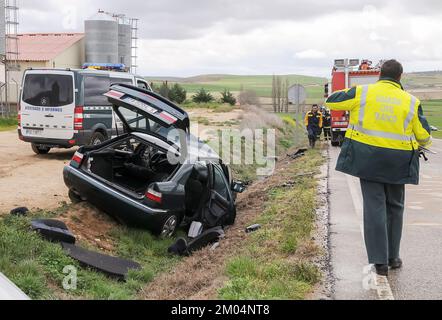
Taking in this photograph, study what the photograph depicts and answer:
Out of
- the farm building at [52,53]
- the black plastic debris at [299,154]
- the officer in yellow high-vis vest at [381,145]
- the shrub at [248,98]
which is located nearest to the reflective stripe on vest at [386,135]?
the officer in yellow high-vis vest at [381,145]

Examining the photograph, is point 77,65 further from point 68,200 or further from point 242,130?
point 68,200

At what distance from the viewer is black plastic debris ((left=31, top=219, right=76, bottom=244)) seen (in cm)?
641

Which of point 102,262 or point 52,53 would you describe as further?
point 52,53

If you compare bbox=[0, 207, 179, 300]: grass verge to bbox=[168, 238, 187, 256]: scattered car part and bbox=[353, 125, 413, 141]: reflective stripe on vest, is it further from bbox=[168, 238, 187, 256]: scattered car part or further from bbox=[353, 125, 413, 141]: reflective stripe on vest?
bbox=[353, 125, 413, 141]: reflective stripe on vest

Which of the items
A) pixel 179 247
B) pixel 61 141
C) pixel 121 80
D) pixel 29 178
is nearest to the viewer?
pixel 179 247

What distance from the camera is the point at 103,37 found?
36000 mm

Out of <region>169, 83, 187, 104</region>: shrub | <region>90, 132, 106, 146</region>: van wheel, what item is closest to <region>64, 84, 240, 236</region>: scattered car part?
<region>90, 132, 106, 146</region>: van wheel

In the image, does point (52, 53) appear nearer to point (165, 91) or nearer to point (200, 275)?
point (165, 91)

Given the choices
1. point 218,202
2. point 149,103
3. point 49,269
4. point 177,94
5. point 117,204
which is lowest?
point 49,269

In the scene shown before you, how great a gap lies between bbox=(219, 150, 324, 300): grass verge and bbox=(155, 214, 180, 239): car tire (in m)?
1.09

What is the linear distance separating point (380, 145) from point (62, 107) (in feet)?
33.1

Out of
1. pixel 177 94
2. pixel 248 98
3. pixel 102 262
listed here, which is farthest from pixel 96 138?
pixel 248 98

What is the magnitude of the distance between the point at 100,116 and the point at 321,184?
5940 millimetres

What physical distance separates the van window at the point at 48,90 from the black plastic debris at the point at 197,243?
718 cm
